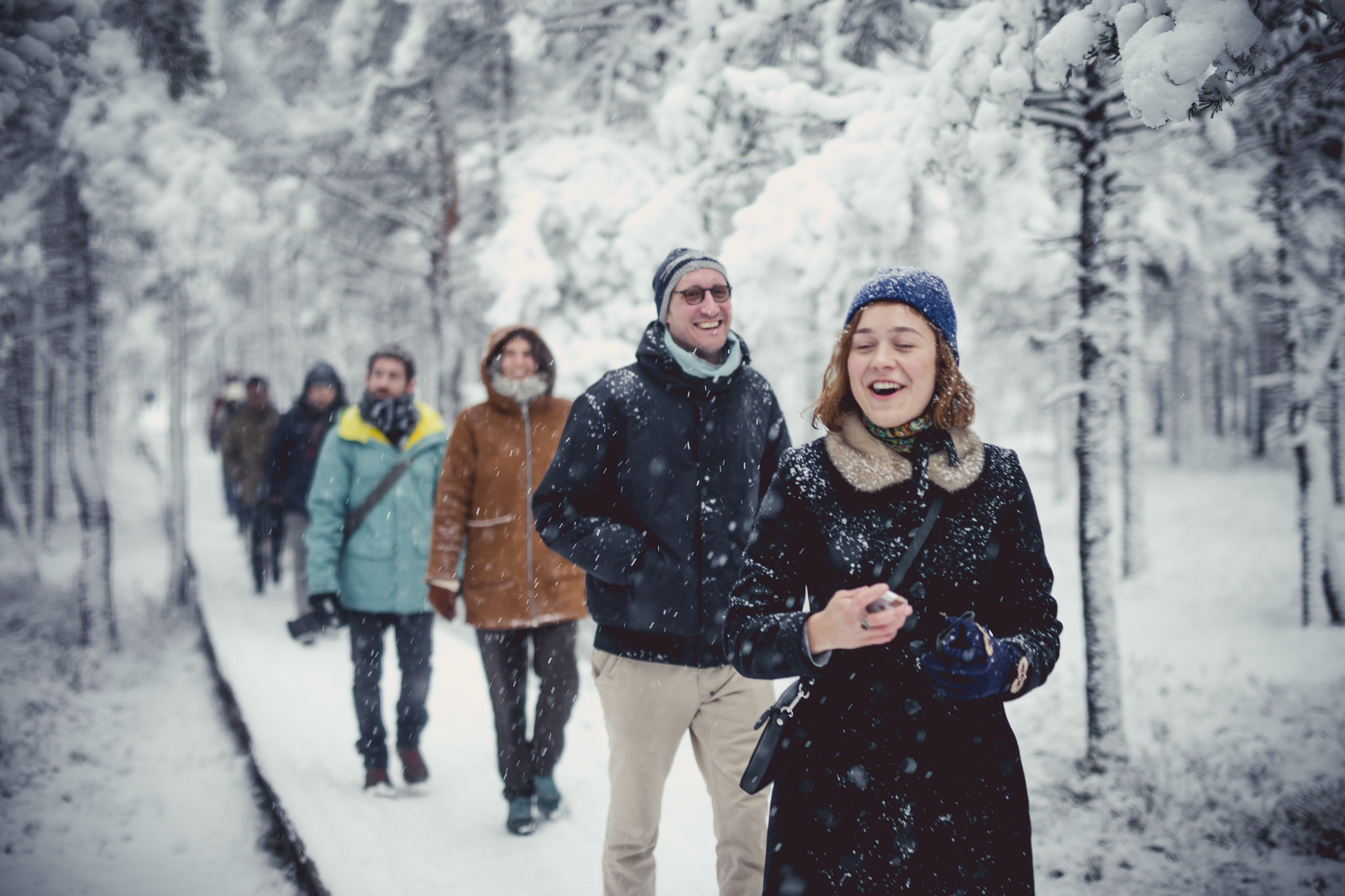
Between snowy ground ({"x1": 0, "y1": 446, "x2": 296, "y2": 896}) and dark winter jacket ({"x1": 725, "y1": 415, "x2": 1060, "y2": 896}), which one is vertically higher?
dark winter jacket ({"x1": 725, "y1": 415, "x2": 1060, "y2": 896})

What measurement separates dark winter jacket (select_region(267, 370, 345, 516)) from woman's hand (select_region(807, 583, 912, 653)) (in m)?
7.41

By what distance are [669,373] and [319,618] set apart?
291 centimetres

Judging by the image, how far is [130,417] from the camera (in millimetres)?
43312

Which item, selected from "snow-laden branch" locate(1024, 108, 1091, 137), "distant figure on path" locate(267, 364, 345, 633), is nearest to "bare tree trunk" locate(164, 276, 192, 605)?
"distant figure on path" locate(267, 364, 345, 633)

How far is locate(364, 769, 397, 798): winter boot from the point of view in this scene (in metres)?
4.48

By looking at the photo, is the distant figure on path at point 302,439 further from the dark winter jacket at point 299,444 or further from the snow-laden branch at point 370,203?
the snow-laden branch at point 370,203

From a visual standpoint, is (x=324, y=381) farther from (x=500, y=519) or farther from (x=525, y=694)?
(x=525, y=694)

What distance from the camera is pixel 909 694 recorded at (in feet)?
5.81

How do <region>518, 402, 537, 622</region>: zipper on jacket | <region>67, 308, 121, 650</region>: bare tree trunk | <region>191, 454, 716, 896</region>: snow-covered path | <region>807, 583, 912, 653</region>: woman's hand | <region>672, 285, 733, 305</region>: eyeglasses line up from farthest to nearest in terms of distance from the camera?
<region>67, 308, 121, 650</region>: bare tree trunk
<region>518, 402, 537, 622</region>: zipper on jacket
<region>191, 454, 716, 896</region>: snow-covered path
<region>672, 285, 733, 305</region>: eyeglasses
<region>807, 583, 912, 653</region>: woman's hand

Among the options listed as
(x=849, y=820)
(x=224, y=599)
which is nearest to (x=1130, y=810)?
(x=849, y=820)

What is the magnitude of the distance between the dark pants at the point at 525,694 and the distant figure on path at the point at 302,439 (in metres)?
4.81

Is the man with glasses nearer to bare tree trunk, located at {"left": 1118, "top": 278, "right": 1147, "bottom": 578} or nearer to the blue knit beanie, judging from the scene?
the blue knit beanie

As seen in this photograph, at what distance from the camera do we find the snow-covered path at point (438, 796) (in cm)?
366

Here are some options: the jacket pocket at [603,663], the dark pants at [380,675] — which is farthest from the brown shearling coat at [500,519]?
the jacket pocket at [603,663]
